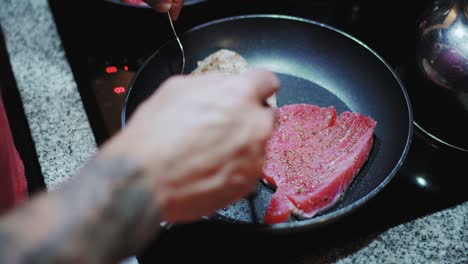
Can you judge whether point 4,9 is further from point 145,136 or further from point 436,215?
point 436,215

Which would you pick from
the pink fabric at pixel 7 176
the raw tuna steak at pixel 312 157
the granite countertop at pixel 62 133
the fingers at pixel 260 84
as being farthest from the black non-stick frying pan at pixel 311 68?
the fingers at pixel 260 84

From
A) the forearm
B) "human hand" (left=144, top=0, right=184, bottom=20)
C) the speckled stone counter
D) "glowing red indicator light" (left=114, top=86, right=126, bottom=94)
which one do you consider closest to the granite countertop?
the speckled stone counter

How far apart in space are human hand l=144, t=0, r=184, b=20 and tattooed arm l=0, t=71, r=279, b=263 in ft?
1.51

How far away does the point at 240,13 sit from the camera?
1.34 m

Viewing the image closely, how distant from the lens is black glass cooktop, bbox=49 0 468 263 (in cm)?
88

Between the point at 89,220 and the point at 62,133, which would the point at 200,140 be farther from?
the point at 62,133

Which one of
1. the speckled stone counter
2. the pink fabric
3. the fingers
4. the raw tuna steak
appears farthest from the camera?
the speckled stone counter

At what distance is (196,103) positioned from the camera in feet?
1.83

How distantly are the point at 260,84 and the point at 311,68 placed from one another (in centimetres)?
71

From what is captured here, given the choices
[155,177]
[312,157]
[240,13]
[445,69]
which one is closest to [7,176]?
[155,177]

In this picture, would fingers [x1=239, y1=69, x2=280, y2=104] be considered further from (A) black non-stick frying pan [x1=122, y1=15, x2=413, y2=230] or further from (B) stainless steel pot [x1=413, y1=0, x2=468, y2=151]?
(B) stainless steel pot [x1=413, y1=0, x2=468, y2=151]

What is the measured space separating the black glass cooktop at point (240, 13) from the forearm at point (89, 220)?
31 centimetres

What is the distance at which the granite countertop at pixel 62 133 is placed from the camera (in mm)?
880

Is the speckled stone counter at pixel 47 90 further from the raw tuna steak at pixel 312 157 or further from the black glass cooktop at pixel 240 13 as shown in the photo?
the raw tuna steak at pixel 312 157
